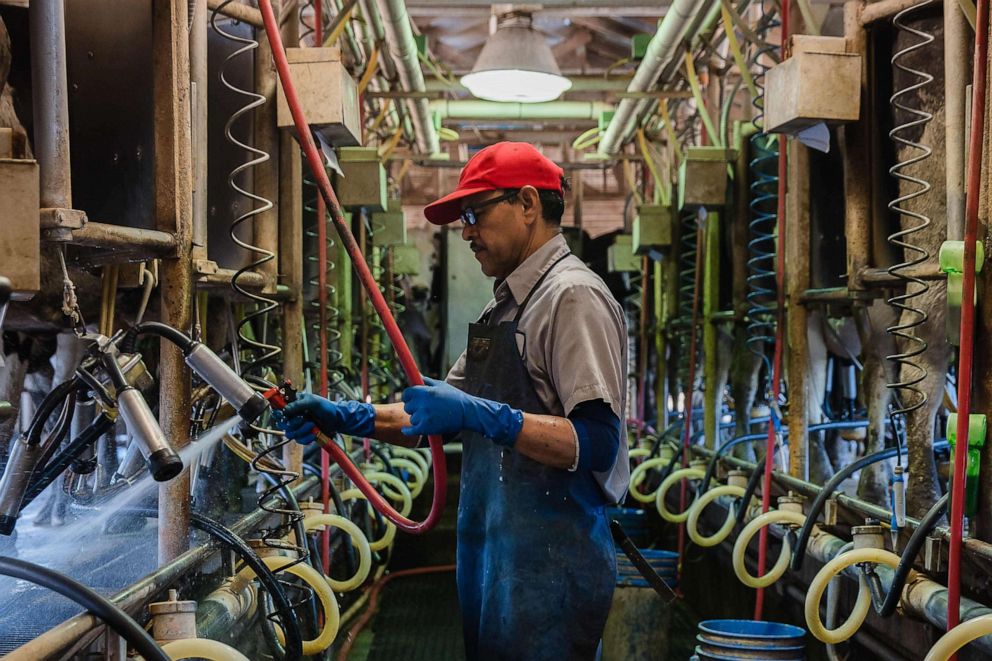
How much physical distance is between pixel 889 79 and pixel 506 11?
353 centimetres

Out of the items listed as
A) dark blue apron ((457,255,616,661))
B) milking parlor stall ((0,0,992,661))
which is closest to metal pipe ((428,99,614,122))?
milking parlor stall ((0,0,992,661))

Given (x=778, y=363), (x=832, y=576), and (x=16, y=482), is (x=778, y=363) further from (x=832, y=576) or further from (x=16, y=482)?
(x=16, y=482)

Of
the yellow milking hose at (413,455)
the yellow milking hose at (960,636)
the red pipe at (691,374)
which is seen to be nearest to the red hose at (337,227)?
the yellow milking hose at (960,636)

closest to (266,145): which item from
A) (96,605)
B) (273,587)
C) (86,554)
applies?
(86,554)

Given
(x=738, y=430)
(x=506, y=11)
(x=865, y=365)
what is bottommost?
(x=738, y=430)

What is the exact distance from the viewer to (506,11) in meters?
7.52

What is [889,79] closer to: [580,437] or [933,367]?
[933,367]

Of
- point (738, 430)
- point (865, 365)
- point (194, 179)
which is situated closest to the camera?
point (194, 179)

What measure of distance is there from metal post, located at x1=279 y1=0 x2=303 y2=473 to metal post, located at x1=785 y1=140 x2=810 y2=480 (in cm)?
220

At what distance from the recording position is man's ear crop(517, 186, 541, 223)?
2908 mm

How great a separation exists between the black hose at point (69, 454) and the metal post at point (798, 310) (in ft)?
10.7

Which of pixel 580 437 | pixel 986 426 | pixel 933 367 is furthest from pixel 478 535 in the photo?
pixel 933 367

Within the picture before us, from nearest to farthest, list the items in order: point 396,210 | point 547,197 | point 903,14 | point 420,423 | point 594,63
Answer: point 420,423
point 547,197
point 903,14
point 396,210
point 594,63

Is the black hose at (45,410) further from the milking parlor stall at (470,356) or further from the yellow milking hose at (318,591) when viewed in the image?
the yellow milking hose at (318,591)
